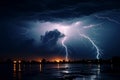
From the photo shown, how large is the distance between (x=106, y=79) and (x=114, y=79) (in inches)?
67.4

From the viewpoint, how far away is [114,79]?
55500mm

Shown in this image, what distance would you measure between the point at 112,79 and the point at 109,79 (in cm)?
67

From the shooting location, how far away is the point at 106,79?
5544 centimetres

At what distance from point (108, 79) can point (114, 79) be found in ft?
4.18

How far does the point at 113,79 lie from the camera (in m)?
55.6

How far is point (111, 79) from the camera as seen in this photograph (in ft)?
183

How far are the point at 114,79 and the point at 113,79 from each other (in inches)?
8.9

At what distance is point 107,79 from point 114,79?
1.49 meters

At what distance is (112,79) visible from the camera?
55656 mm

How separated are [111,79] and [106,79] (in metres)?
1.15

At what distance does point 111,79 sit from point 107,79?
36.2 inches

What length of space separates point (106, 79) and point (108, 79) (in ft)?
1.44

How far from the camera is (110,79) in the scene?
55.6m
